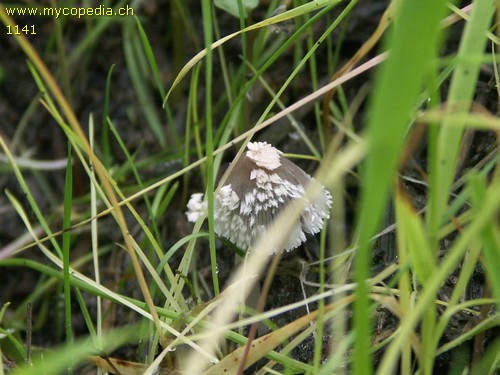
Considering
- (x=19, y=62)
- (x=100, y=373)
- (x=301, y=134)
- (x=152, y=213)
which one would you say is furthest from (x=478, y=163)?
(x=19, y=62)

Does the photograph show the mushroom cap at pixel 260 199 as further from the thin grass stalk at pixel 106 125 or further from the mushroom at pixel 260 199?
the thin grass stalk at pixel 106 125

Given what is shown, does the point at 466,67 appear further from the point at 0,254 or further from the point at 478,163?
the point at 0,254

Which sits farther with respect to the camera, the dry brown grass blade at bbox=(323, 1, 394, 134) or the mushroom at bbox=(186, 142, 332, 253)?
the dry brown grass blade at bbox=(323, 1, 394, 134)

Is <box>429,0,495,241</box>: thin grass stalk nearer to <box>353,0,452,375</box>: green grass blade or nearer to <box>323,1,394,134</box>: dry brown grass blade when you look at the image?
<box>353,0,452,375</box>: green grass blade

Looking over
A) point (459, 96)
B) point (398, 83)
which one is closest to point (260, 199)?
point (459, 96)

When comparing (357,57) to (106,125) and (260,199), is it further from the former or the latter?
(106,125)

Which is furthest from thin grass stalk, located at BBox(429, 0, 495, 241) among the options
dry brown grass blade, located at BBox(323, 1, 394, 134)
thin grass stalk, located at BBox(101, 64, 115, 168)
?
thin grass stalk, located at BBox(101, 64, 115, 168)

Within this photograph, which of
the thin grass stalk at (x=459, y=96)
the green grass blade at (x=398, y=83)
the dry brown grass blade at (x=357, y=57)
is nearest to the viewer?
the green grass blade at (x=398, y=83)

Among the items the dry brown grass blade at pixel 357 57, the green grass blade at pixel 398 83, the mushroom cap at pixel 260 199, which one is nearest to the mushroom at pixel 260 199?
the mushroom cap at pixel 260 199

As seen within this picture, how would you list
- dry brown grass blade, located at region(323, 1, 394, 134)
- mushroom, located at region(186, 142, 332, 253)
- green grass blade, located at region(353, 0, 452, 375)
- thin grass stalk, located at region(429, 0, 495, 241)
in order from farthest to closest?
dry brown grass blade, located at region(323, 1, 394, 134) → mushroom, located at region(186, 142, 332, 253) → thin grass stalk, located at region(429, 0, 495, 241) → green grass blade, located at region(353, 0, 452, 375)
